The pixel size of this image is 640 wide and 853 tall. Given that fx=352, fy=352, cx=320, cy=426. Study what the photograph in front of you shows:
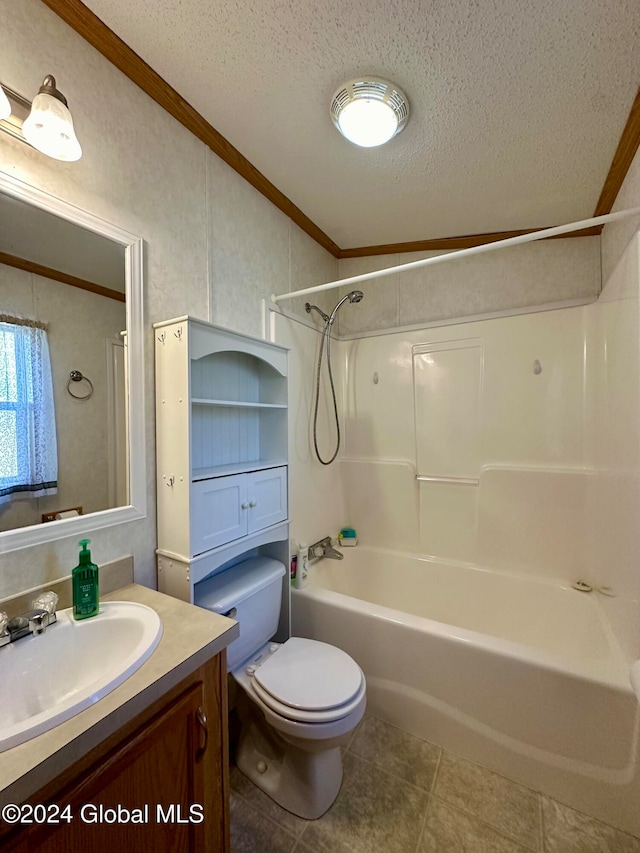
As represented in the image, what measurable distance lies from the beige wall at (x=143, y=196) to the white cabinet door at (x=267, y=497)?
0.38m

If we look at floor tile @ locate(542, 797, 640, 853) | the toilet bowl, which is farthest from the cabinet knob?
floor tile @ locate(542, 797, 640, 853)

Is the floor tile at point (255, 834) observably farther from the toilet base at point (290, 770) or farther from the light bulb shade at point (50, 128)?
the light bulb shade at point (50, 128)

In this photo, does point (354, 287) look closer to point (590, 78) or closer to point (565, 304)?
point (565, 304)

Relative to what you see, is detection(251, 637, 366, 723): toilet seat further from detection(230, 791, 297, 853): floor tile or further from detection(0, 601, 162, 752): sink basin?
detection(0, 601, 162, 752): sink basin

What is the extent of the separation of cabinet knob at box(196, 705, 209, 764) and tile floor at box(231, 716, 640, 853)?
0.64 metres

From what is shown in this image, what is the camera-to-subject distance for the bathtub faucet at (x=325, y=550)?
2.30 m

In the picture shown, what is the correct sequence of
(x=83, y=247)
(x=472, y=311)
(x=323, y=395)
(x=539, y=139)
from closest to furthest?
(x=83, y=247) → (x=539, y=139) → (x=472, y=311) → (x=323, y=395)

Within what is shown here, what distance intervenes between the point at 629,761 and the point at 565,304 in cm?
201

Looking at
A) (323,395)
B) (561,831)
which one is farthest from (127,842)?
(323,395)

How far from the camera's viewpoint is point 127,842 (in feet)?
2.35

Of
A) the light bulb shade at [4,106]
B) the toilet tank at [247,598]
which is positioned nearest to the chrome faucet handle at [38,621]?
the toilet tank at [247,598]

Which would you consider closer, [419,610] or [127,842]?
[127,842]

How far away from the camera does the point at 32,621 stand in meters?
0.89

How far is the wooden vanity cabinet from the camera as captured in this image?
0.62m
